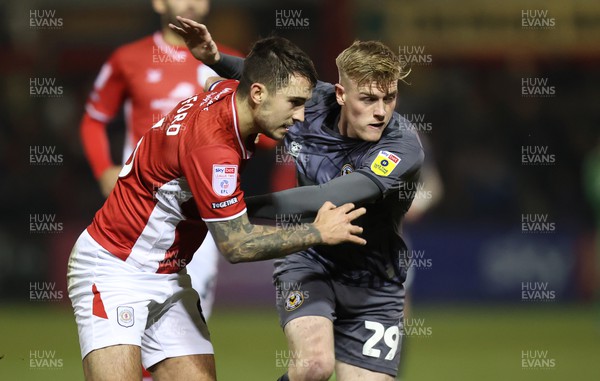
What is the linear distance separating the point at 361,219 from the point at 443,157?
870 centimetres

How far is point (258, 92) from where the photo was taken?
458 centimetres

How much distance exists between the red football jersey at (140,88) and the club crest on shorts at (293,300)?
6.06ft

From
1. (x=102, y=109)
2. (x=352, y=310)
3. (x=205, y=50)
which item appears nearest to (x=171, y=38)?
(x=102, y=109)

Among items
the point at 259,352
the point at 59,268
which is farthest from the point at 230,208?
the point at 59,268

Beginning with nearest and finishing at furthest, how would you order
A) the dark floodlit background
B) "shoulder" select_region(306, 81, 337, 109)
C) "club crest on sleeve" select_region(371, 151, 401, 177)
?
"club crest on sleeve" select_region(371, 151, 401, 177) < "shoulder" select_region(306, 81, 337, 109) < the dark floodlit background

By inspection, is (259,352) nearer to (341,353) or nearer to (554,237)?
(341,353)

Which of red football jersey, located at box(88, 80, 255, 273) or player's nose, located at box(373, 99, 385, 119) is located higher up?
player's nose, located at box(373, 99, 385, 119)

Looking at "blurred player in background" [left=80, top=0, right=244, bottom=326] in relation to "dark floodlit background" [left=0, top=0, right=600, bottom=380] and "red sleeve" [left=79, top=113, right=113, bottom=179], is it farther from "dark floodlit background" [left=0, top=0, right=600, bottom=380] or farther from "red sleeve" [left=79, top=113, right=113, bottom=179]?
"dark floodlit background" [left=0, top=0, right=600, bottom=380]

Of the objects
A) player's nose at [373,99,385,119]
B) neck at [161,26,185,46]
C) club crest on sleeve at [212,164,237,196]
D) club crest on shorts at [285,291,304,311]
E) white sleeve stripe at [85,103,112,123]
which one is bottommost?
Answer: club crest on shorts at [285,291,304,311]

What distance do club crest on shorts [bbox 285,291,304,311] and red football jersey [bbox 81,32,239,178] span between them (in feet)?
6.06

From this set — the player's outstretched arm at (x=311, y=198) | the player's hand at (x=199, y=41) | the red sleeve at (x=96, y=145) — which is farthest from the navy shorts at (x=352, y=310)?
the red sleeve at (x=96, y=145)

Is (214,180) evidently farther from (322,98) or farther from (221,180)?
(322,98)

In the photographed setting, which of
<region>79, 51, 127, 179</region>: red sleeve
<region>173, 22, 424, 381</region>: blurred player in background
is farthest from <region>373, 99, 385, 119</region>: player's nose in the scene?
<region>79, 51, 127, 179</region>: red sleeve

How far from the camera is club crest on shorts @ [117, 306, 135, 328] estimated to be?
15.1ft
